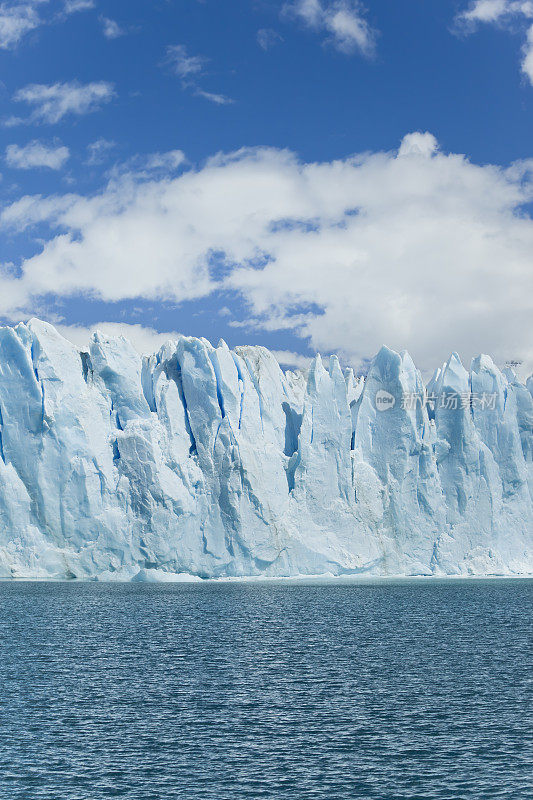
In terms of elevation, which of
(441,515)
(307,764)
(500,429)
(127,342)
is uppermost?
(127,342)

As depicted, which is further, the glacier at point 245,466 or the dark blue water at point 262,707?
the glacier at point 245,466

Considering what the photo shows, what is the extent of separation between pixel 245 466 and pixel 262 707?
110ft

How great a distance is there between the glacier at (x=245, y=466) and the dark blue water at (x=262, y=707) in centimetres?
1381

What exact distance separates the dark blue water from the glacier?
1381 centimetres

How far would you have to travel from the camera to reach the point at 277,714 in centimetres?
1831

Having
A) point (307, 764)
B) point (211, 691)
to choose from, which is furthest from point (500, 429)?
point (307, 764)

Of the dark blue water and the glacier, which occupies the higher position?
the glacier

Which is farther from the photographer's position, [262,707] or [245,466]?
[245,466]

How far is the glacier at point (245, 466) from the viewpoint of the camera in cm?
4988

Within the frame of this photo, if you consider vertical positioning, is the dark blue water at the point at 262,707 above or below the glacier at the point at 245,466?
below

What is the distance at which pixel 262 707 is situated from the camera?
1894 cm

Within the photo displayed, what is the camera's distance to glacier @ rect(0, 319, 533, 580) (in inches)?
1964

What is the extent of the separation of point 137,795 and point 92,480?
3762cm

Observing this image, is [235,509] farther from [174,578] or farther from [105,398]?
[105,398]
